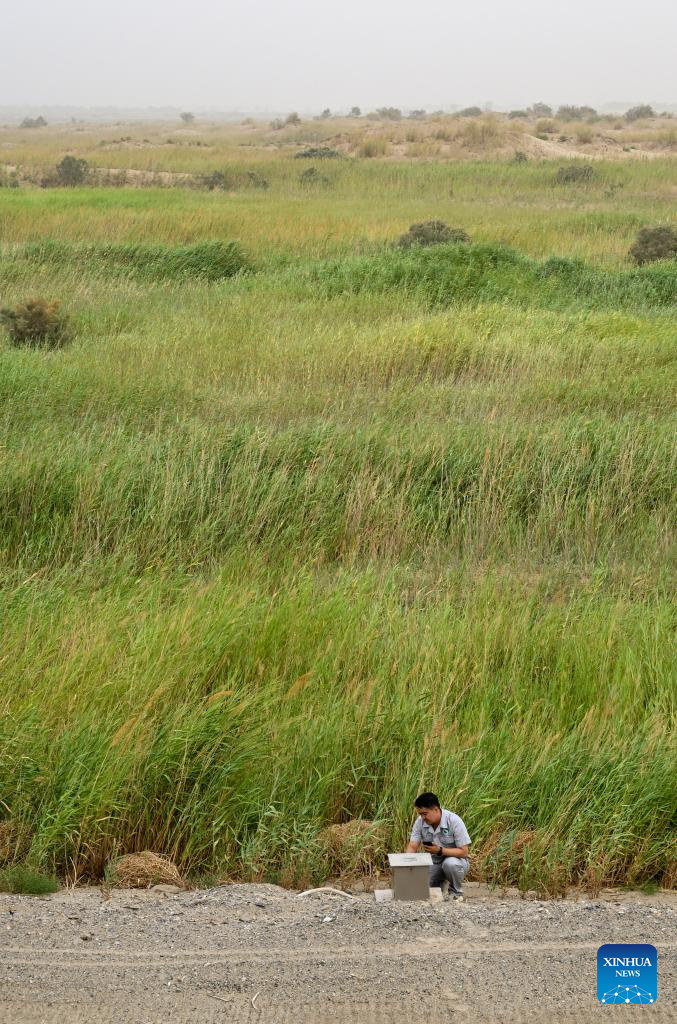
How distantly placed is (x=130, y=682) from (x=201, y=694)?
408mm

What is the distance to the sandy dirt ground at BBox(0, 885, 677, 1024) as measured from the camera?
3201mm

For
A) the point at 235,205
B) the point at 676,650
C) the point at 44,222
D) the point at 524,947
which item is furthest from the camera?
the point at 235,205

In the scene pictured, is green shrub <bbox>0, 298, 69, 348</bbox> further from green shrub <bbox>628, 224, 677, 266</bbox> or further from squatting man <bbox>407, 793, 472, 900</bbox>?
green shrub <bbox>628, 224, 677, 266</bbox>

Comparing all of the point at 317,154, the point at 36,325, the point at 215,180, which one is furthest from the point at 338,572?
the point at 317,154

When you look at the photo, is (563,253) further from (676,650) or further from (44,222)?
(676,650)

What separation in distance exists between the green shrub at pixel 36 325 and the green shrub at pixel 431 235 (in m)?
8.17

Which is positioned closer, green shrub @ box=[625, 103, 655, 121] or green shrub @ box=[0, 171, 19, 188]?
green shrub @ box=[0, 171, 19, 188]

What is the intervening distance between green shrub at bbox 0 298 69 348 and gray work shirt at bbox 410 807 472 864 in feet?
30.4

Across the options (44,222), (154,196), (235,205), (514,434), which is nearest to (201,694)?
(514,434)

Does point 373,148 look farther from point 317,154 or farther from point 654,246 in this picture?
point 654,246

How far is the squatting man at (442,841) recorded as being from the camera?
13.0 ft

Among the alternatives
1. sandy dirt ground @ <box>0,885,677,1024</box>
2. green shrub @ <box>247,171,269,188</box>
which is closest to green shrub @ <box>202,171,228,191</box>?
green shrub @ <box>247,171,269,188</box>

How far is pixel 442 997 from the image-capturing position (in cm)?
324

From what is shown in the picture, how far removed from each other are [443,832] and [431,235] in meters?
16.6
